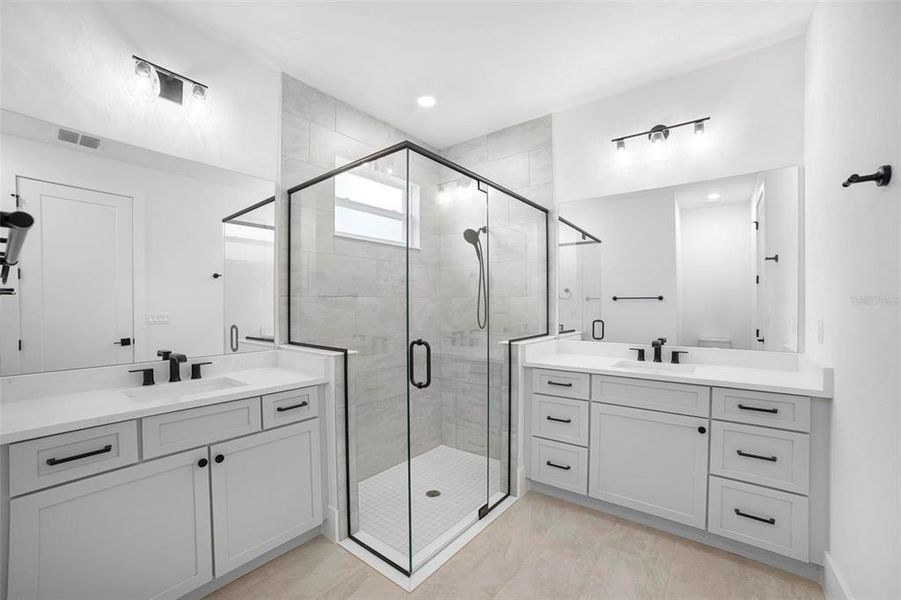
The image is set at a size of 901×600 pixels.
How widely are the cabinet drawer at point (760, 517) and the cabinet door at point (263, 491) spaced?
6.81 ft

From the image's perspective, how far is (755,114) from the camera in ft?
7.47

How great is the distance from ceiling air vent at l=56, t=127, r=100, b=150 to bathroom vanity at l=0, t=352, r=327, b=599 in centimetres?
112

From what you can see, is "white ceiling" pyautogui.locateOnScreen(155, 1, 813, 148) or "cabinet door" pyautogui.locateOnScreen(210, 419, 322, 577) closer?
"cabinet door" pyautogui.locateOnScreen(210, 419, 322, 577)

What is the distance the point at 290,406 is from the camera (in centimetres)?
194

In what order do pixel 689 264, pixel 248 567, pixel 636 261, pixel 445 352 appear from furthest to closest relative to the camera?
pixel 636 261, pixel 689 264, pixel 445 352, pixel 248 567

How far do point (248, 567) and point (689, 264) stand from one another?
3.01 m

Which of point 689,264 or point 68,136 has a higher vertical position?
point 68,136

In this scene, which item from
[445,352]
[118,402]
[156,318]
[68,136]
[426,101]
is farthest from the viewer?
[426,101]

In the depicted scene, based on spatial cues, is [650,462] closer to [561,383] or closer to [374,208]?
[561,383]

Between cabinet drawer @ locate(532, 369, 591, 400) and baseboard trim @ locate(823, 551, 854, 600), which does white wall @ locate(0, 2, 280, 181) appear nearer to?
cabinet drawer @ locate(532, 369, 591, 400)

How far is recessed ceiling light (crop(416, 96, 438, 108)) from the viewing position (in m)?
2.77

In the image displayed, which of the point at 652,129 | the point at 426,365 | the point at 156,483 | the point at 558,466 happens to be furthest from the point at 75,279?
the point at 652,129

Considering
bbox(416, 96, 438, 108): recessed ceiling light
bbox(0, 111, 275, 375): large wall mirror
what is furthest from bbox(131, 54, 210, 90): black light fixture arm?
bbox(416, 96, 438, 108): recessed ceiling light

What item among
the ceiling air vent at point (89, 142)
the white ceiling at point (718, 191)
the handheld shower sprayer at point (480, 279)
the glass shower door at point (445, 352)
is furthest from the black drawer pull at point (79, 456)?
the white ceiling at point (718, 191)
